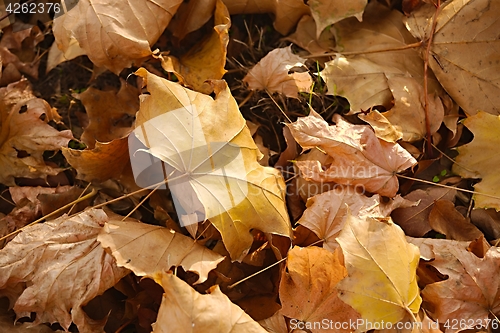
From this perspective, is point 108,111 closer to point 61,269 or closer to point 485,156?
point 61,269

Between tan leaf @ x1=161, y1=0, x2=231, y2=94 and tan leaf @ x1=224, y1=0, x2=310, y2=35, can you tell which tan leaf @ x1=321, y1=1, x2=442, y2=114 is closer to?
tan leaf @ x1=224, y1=0, x2=310, y2=35

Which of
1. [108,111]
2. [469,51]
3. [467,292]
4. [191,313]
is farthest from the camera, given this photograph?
[108,111]

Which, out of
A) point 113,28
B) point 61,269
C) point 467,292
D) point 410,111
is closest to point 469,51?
point 410,111

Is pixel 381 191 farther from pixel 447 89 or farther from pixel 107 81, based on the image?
pixel 107 81

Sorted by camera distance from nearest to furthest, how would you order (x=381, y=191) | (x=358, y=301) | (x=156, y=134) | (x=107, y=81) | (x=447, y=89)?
(x=358, y=301) < (x=156, y=134) < (x=381, y=191) < (x=447, y=89) < (x=107, y=81)

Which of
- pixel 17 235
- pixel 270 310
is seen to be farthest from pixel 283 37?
pixel 17 235

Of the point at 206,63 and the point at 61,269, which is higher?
the point at 206,63
